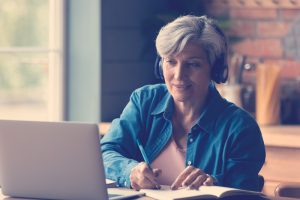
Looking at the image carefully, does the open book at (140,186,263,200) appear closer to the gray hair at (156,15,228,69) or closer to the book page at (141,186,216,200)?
the book page at (141,186,216,200)

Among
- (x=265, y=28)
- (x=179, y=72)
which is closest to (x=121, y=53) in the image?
(x=265, y=28)

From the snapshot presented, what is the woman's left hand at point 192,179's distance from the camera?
2.57 meters

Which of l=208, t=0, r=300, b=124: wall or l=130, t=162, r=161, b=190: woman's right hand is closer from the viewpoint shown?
l=130, t=162, r=161, b=190: woman's right hand

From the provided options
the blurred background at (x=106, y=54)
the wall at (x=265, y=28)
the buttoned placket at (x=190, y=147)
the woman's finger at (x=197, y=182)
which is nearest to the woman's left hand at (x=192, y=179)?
the woman's finger at (x=197, y=182)

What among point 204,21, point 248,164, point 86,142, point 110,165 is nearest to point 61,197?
point 86,142

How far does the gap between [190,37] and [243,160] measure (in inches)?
18.9

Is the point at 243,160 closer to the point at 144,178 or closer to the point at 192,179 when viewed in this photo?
the point at 192,179

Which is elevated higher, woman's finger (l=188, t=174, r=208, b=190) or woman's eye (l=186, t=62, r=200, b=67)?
woman's eye (l=186, t=62, r=200, b=67)

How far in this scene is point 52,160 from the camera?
2412 millimetres

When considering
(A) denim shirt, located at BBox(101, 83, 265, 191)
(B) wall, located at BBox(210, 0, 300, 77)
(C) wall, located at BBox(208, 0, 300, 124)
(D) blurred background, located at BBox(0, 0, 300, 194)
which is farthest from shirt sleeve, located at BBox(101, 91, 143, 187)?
(B) wall, located at BBox(210, 0, 300, 77)

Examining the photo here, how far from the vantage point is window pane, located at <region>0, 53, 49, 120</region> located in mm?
4098

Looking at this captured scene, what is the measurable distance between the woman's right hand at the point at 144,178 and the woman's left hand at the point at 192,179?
0.07 meters

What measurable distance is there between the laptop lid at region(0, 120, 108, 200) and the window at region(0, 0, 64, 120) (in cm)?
163

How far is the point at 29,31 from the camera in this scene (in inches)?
166
